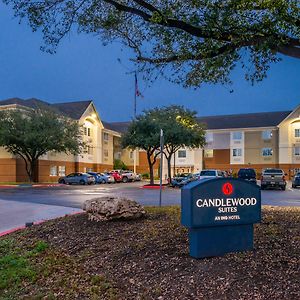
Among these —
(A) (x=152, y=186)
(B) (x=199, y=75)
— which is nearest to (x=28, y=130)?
(A) (x=152, y=186)

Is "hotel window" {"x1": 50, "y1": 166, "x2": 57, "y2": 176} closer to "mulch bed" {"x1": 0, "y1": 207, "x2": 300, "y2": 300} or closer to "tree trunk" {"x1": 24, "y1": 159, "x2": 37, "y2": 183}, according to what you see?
"tree trunk" {"x1": 24, "y1": 159, "x2": 37, "y2": 183}

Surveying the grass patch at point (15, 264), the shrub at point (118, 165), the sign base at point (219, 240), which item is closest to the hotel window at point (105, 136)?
the shrub at point (118, 165)

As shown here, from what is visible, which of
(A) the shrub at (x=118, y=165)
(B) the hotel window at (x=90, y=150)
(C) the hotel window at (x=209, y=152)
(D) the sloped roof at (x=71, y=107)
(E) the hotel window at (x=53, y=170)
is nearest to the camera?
(E) the hotel window at (x=53, y=170)

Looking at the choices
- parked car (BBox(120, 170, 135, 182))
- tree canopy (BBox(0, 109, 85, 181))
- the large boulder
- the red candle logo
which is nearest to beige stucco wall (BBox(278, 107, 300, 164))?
parked car (BBox(120, 170, 135, 182))

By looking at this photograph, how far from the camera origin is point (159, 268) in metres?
6.05

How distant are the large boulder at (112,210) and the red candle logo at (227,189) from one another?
12.3ft

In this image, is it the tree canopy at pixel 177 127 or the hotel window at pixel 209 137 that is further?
the hotel window at pixel 209 137

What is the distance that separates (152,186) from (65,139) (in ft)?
40.7

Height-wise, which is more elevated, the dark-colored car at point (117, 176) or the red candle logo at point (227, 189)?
the red candle logo at point (227, 189)

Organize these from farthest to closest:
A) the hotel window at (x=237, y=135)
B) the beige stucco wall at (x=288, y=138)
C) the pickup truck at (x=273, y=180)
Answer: the hotel window at (x=237, y=135) < the beige stucco wall at (x=288, y=138) < the pickup truck at (x=273, y=180)

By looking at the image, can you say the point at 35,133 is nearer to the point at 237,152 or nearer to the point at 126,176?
the point at 126,176

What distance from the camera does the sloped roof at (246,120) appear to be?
76.0 m

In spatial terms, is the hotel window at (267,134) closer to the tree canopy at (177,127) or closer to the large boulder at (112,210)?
the tree canopy at (177,127)

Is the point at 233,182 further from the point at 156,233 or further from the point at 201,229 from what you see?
the point at 156,233
